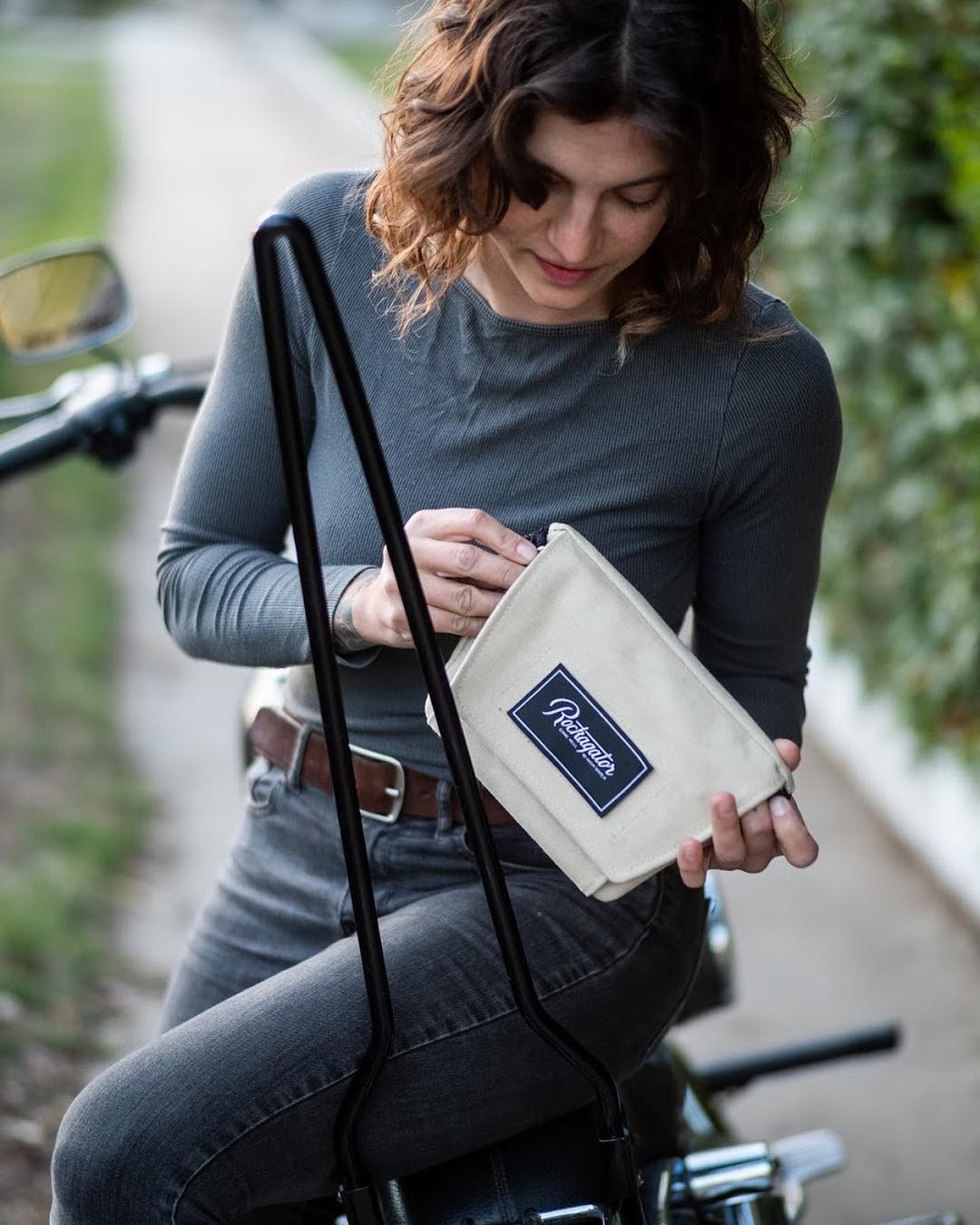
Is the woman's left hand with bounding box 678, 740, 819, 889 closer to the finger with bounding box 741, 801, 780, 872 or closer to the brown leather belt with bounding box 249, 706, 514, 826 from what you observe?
the finger with bounding box 741, 801, 780, 872

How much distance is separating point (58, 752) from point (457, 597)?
3545mm

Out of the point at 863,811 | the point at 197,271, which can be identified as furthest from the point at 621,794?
the point at 197,271

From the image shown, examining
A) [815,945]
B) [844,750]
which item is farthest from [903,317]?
[815,945]

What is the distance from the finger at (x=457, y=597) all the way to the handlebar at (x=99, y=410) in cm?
89

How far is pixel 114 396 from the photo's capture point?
7.39ft

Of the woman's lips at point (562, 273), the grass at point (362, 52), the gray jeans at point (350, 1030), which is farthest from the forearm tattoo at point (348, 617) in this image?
the grass at point (362, 52)

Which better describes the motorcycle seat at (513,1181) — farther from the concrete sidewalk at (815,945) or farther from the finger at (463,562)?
the concrete sidewalk at (815,945)

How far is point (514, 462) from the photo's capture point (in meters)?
1.65

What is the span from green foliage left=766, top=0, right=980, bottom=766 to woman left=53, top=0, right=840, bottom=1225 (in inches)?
79.2

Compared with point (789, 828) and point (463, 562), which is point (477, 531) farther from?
point (789, 828)

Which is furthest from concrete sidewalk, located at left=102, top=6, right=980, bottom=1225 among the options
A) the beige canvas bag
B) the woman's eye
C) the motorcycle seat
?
the motorcycle seat

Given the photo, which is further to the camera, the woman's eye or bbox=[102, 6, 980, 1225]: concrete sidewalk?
bbox=[102, 6, 980, 1225]: concrete sidewalk

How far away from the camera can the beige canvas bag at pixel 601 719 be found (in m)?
1.41

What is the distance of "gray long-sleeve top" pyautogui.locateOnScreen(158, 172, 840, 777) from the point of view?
1.64 meters
